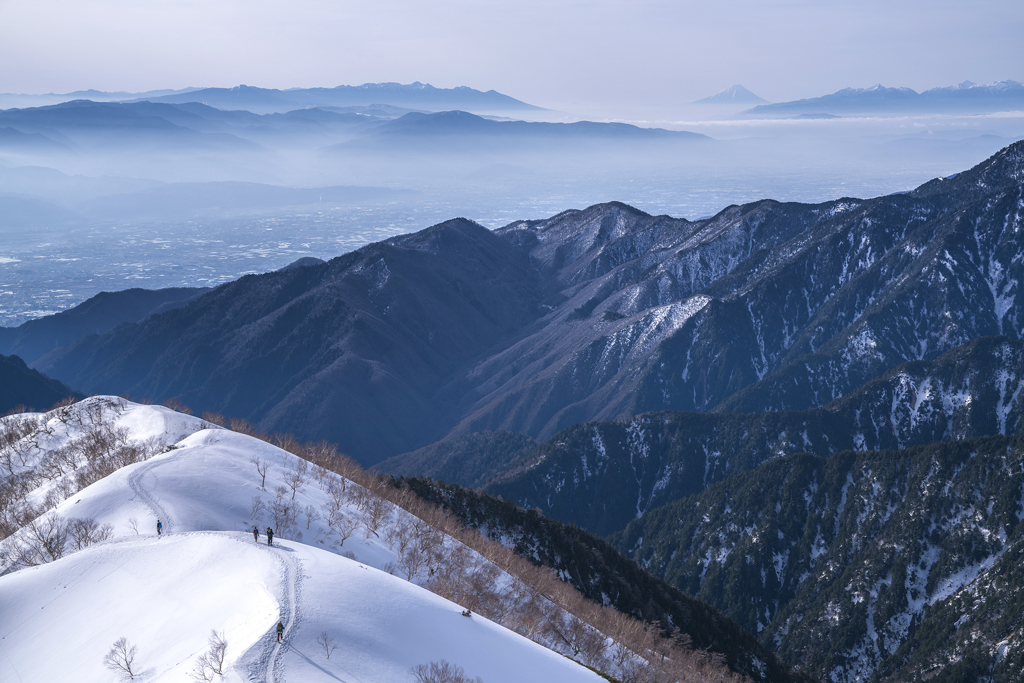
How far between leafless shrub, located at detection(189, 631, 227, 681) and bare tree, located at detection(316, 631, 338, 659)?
5.27 meters

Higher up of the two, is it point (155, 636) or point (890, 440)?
point (155, 636)

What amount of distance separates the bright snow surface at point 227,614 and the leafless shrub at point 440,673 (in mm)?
587

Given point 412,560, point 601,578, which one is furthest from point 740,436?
point 412,560

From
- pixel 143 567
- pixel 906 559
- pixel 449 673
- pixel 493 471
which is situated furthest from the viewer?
pixel 493 471

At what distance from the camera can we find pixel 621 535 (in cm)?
15225

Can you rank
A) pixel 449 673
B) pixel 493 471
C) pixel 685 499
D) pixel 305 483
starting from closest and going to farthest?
pixel 449 673, pixel 305 483, pixel 685 499, pixel 493 471

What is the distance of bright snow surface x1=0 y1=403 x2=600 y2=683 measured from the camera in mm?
40469

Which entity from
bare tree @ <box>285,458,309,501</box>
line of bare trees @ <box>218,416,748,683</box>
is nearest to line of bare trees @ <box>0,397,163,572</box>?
bare tree @ <box>285,458,309,501</box>

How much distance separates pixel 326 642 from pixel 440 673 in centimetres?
711

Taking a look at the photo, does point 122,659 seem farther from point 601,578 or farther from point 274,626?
point 601,578

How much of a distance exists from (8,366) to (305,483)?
169 m

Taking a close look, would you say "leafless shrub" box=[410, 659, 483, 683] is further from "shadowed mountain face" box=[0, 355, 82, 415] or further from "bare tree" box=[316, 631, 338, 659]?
"shadowed mountain face" box=[0, 355, 82, 415]

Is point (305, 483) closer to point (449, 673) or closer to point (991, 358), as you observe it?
point (449, 673)

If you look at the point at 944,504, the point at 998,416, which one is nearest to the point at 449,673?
the point at 944,504
